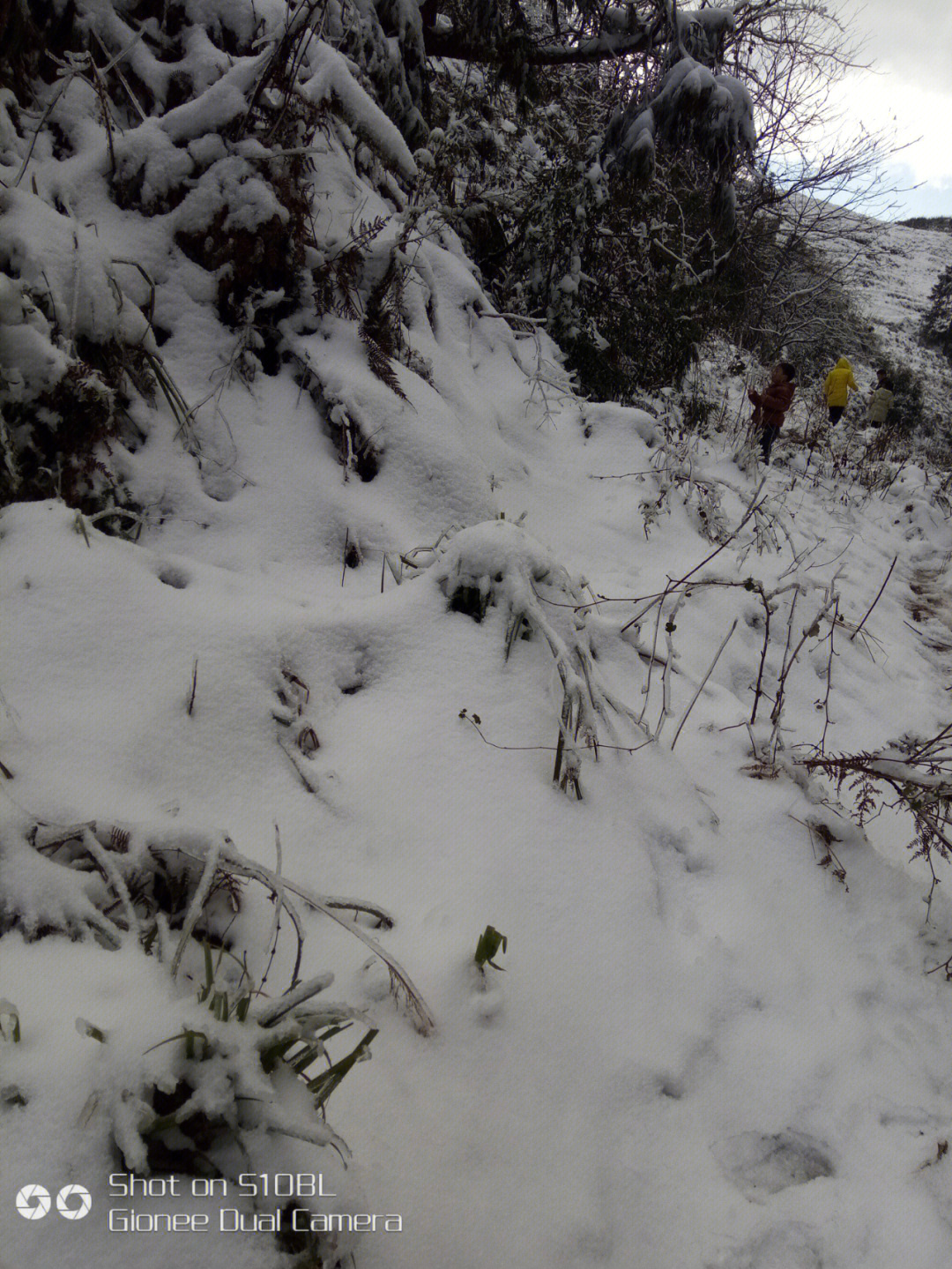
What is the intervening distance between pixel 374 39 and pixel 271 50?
1.75 m

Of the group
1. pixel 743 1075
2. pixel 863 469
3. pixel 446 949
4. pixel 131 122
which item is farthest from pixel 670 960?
pixel 863 469

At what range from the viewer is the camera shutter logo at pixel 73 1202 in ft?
2.44

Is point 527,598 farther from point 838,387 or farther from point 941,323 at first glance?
point 941,323

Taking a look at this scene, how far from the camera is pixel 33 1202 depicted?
2.41 feet

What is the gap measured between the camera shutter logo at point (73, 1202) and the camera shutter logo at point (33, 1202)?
0.5 inches

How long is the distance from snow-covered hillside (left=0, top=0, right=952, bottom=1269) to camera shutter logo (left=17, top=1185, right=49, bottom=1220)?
0.03 ft

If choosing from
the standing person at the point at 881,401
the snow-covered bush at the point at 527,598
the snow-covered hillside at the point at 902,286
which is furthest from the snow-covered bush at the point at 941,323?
the snow-covered bush at the point at 527,598

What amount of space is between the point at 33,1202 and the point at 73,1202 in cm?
4

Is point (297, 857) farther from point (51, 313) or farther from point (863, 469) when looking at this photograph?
point (863, 469)

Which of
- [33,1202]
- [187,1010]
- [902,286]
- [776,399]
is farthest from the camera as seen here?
[902,286]

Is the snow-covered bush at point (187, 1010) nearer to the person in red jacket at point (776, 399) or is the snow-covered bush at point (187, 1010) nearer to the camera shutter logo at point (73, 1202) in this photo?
the camera shutter logo at point (73, 1202)

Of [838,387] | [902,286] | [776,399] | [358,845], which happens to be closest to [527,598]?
[358,845]

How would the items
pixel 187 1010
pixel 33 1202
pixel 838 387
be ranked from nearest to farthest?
pixel 33 1202 → pixel 187 1010 → pixel 838 387

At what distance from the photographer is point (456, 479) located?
2992 mm
